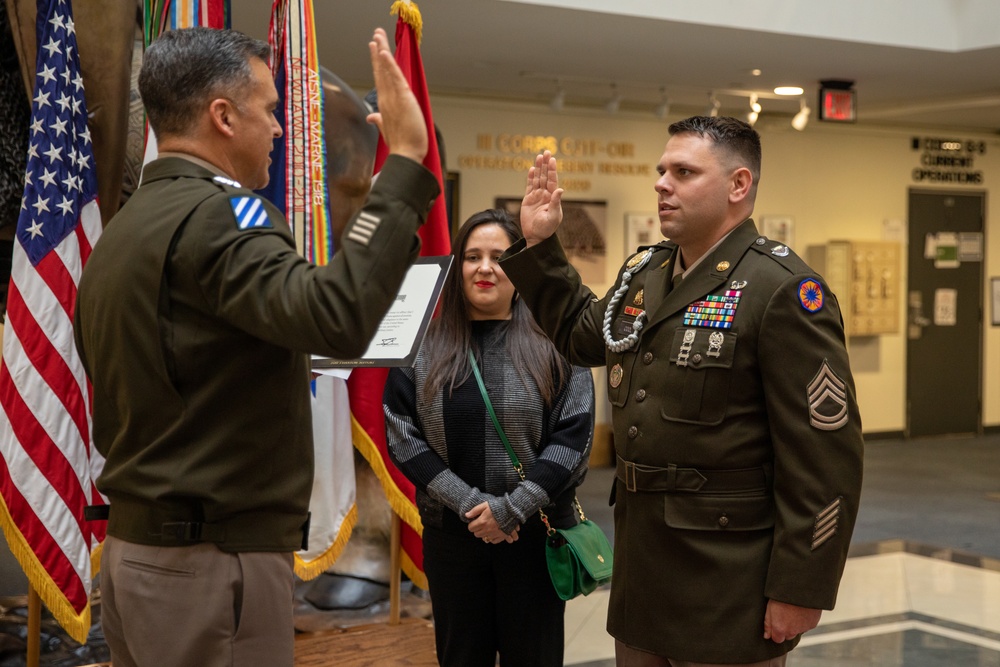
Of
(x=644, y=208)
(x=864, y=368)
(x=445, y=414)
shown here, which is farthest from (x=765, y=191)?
(x=445, y=414)

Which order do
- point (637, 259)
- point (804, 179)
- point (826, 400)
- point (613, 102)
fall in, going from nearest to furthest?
point (826, 400) → point (637, 259) → point (613, 102) → point (804, 179)

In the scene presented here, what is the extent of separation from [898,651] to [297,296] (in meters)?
3.50

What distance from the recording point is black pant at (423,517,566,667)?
2.63 m

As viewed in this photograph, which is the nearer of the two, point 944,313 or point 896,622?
point 896,622

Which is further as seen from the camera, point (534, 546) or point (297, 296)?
point (534, 546)

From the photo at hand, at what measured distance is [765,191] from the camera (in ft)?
30.1

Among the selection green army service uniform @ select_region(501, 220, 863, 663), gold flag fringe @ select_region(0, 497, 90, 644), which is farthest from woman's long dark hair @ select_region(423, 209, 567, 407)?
gold flag fringe @ select_region(0, 497, 90, 644)

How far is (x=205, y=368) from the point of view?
1.49 m

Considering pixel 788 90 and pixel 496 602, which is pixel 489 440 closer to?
pixel 496 602

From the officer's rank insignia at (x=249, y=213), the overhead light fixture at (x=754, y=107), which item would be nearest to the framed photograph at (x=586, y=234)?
the overhead light fixture at (x=754, y=107)

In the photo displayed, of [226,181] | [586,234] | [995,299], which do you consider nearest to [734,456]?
[226,181]

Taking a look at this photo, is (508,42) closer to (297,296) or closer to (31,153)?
(31,153)

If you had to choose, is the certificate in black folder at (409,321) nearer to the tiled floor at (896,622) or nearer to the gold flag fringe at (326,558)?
the gold flag fringe at (326,558)

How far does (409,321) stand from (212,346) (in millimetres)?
806
